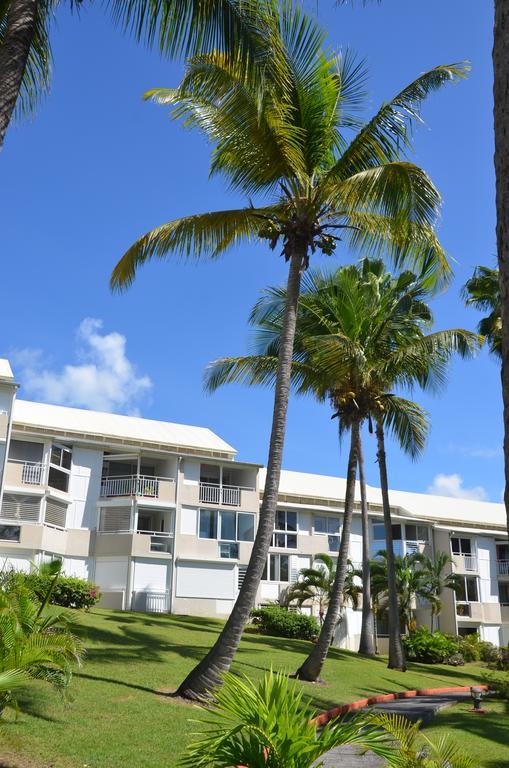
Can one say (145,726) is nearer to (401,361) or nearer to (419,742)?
(419,742)

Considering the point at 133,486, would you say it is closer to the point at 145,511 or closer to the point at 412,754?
the point at 145,511

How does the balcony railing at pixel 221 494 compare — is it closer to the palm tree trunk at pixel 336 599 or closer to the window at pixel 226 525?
the window at pixel 226 525

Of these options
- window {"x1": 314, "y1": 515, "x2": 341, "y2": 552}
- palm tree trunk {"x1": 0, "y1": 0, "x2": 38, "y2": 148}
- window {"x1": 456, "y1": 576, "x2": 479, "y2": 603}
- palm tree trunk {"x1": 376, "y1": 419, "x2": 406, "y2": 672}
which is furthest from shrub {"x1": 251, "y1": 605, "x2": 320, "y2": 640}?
palm tree trunk {"x1": 0, "y1": 0, "x2": 38, "y2": 148}

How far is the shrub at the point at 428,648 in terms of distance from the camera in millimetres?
33812

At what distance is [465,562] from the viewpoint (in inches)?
1847

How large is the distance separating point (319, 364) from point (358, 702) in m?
9.82

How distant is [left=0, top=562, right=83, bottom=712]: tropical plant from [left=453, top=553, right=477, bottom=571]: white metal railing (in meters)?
38.6

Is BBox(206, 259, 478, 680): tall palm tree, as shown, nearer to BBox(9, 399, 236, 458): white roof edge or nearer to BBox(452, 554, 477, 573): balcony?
BBox(9, 399, 236, 458): white roof edge

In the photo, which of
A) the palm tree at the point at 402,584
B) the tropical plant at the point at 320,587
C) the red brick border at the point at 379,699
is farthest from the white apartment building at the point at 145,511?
the red brick border at the point at 379,699

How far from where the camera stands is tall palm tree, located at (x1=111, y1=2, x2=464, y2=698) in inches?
614

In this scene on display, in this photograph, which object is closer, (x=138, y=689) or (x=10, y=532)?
(x=138, y=689)

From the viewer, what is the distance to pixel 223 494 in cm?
3738

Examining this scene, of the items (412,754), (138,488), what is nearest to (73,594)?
(138,488)

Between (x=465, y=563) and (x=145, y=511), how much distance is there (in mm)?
21562
